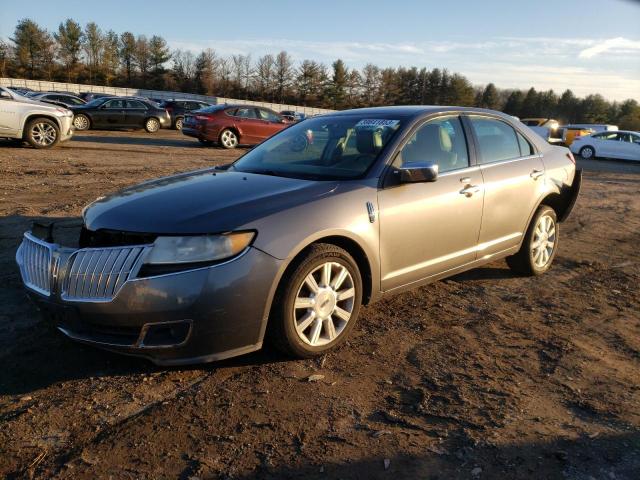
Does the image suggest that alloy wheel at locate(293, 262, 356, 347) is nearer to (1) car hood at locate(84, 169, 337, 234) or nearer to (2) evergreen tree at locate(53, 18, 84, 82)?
(1) car hood at locate(84, 169, 337, 234)

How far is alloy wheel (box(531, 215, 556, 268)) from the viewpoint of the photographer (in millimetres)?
5344

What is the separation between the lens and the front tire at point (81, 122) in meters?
21.1

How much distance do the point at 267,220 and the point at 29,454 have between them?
1.64 m

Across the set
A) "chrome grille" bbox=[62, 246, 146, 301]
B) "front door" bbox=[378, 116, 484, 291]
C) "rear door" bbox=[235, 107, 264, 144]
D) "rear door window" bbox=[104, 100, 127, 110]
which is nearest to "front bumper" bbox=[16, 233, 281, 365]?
"chrome grille" bbox=[62, 246, 146, 301]

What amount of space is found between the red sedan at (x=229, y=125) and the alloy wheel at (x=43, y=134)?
4986mm

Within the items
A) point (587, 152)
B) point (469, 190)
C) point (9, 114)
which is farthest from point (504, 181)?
point (587, 152)

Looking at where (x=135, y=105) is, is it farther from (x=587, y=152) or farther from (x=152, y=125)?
(x=587, y=152)

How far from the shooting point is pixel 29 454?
2447mm

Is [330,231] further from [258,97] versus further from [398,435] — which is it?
[258,97]

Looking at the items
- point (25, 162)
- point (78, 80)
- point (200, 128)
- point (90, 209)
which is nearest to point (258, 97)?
point (78, 80)

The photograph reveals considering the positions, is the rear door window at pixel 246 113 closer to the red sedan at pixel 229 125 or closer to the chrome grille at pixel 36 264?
the red sedan at pixel 229 125

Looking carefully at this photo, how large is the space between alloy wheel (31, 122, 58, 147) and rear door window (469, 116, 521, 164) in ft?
38.9

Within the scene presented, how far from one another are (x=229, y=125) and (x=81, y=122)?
23.8 ft

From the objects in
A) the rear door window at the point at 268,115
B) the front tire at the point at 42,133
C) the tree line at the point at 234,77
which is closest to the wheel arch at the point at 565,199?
the front tire at the point at 42,133
